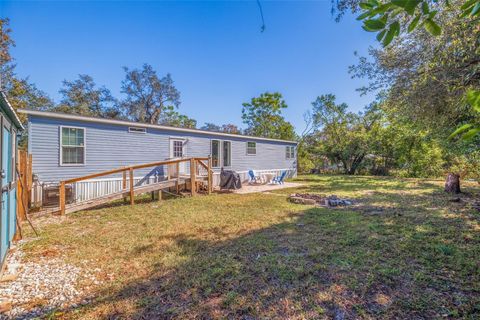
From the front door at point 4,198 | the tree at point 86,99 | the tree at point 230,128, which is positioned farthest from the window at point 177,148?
the tree at point 230,128

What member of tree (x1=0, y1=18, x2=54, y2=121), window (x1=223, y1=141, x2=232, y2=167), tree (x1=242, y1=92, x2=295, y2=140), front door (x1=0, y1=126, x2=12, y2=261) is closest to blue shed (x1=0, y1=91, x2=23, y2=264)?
front door (x1=0, y1=126, x2=12, y2=261)

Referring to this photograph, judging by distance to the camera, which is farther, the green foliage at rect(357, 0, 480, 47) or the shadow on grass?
the shadow on grass

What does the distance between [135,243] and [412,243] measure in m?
4.68

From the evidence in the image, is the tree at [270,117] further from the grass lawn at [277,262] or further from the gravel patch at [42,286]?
the gravel patch at [42,286]

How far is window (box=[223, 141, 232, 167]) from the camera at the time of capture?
40.4 feet

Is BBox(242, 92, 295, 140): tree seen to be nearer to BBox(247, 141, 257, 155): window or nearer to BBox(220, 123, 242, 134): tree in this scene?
BBox(247, 141, 257, 155): window

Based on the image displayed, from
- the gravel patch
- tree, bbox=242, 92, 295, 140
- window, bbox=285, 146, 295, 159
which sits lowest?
the gravel patch

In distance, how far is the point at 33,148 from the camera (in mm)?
7004

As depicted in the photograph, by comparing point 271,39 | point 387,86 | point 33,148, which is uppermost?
point 271,39

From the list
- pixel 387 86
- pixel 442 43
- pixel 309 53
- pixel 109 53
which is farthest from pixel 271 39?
pixel 109 53

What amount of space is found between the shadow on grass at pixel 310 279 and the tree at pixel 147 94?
87.4ft

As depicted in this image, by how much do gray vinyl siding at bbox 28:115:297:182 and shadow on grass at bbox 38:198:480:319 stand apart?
224 inches

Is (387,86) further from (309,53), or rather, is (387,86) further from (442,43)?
(309,53)

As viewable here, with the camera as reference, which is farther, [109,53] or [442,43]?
[109,53]
